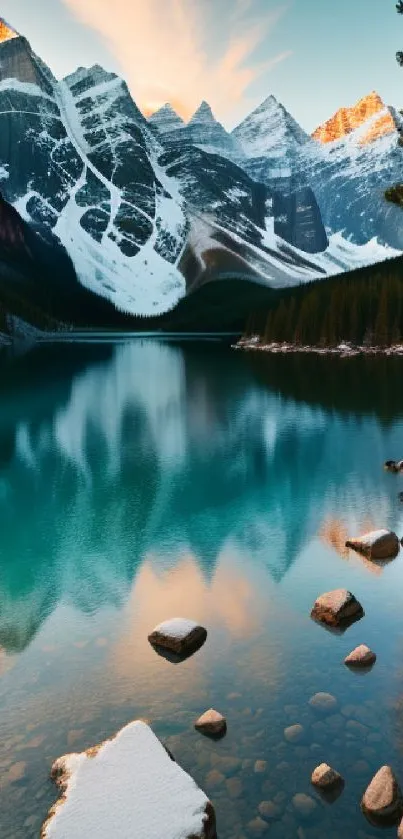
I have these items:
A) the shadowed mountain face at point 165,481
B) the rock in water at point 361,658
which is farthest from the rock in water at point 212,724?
the shadowed mountain face at point 165,481

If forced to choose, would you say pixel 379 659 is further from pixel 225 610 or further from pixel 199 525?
pixel 199 525

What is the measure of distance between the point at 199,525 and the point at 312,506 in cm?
621

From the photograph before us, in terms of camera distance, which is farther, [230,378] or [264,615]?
[230,378]

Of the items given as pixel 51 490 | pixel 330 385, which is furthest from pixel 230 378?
pixel 51 490

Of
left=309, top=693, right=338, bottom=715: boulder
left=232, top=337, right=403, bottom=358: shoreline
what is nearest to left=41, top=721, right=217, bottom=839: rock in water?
left=309, top=693, right=338, bottom=715: boulder

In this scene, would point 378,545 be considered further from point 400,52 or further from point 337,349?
point 337,349

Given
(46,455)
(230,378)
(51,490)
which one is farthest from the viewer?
(230,378)

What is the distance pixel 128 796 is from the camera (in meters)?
10.8

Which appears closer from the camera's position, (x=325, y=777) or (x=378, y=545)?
(x=325, y=777)

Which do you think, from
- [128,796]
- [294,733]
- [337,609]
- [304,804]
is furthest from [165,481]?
[304,804]

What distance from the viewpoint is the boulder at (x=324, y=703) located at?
44.4 feet

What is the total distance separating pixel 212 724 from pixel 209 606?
6.26 meters

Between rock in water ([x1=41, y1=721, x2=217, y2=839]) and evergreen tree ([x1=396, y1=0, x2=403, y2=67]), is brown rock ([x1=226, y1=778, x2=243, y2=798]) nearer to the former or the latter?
rock in water ([x1=41, y1=721, x2=217, y2=839])

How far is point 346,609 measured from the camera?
1792 cm
